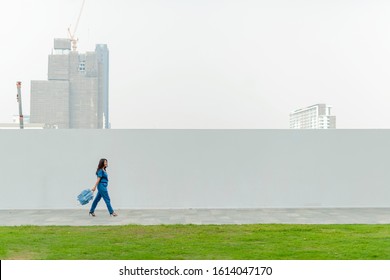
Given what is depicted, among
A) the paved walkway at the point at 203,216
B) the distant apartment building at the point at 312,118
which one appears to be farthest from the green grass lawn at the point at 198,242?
the distant apartment building at the point at 312,118

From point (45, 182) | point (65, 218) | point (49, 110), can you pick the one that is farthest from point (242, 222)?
point (49, 110)

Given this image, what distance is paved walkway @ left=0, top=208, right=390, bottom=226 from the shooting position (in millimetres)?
8938

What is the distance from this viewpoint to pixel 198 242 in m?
6.68

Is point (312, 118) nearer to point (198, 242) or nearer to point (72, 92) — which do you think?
point (198, 242)

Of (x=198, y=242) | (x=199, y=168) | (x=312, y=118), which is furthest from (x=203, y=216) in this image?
(x=312, y=118)

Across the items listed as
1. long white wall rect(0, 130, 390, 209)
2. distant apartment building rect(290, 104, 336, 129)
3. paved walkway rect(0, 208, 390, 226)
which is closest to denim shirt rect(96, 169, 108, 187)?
paved walkway rect(0, 208, 390, 226)

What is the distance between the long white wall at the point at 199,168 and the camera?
1111 cm

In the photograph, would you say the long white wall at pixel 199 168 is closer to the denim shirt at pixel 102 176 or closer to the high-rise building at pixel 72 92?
the high-rise building at pixel 72 92

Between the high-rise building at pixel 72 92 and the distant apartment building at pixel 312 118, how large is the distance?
222 inches

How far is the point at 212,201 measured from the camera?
11234 mm

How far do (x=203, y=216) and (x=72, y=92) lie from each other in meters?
14.7

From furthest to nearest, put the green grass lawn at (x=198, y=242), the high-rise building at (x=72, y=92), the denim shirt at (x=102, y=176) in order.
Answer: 1. the high-rise building at (x=72, y=92)
2. the denim shirt at (x=102, y=176)
3. the green grass lawn at (x=198, y=242)

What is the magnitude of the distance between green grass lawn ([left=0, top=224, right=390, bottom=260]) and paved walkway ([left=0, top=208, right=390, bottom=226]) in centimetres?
75

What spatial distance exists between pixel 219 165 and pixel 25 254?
6187 mm
